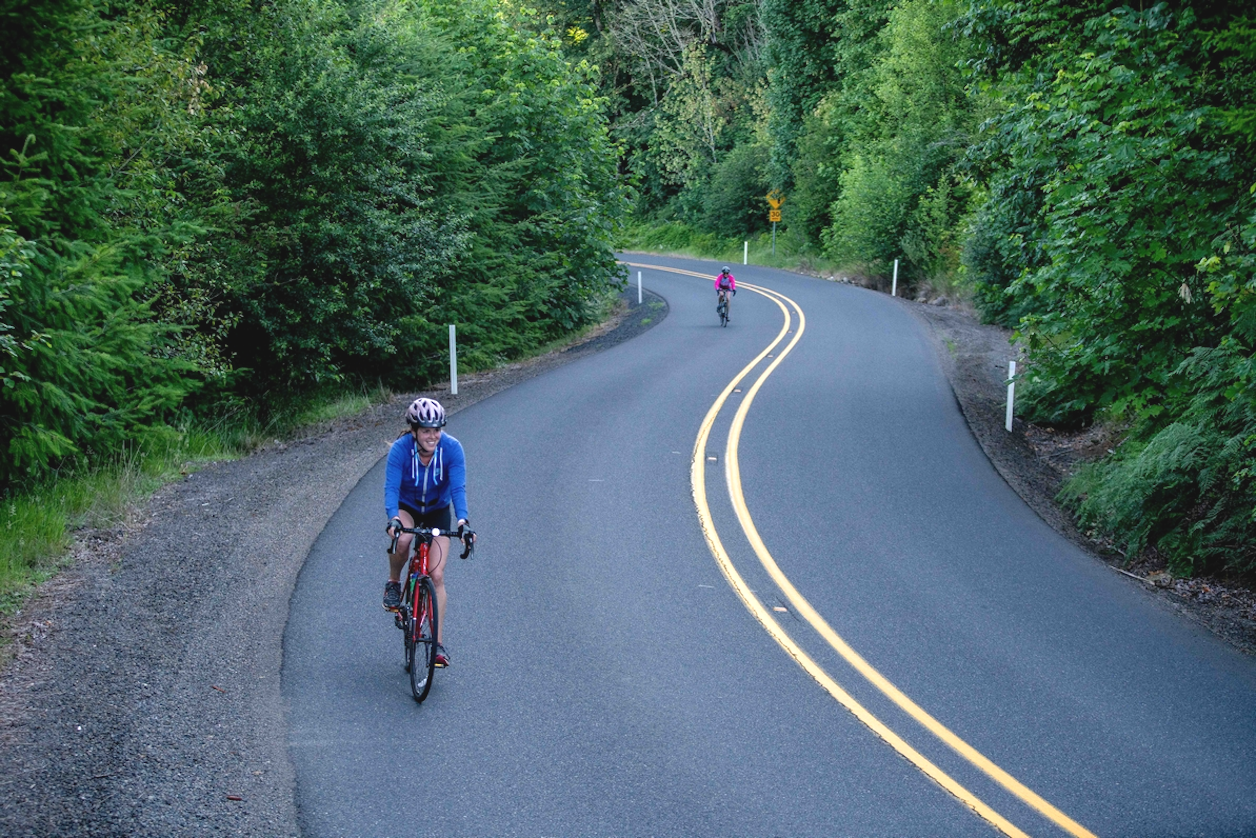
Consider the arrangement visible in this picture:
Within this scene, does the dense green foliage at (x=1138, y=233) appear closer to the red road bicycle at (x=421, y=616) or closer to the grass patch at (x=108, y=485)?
the red road bicycle at (x=421, y=616)

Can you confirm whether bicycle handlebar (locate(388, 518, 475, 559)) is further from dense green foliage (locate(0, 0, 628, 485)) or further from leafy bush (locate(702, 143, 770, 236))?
leafy bush (locate(702, 143, 770, 236))

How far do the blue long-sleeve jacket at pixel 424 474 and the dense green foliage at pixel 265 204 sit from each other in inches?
163

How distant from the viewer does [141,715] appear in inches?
261

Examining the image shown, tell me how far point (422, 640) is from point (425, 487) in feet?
3.74

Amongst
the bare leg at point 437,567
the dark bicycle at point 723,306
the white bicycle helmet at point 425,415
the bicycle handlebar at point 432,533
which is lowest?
the dark bicycle at point 723,306

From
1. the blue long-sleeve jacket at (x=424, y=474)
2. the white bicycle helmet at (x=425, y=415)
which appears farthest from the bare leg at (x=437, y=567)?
the white bicycle helmet at (x=425, y=415)

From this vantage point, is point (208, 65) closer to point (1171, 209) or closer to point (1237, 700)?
point (1171, 209)

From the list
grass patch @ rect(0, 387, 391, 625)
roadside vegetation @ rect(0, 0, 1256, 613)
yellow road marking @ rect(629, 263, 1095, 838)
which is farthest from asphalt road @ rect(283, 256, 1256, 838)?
grass patch @ rect(0, 387, 391, 625)

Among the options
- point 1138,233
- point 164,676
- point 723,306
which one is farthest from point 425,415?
point 723,306

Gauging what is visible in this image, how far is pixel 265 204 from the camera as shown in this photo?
1683 centimetres

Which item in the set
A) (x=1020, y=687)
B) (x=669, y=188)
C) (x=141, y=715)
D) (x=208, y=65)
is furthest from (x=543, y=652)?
(x=669, y=188)

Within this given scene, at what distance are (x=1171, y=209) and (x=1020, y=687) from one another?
6204 millimetres

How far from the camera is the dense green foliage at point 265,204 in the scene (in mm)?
10836

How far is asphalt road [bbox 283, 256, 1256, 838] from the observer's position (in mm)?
5883
